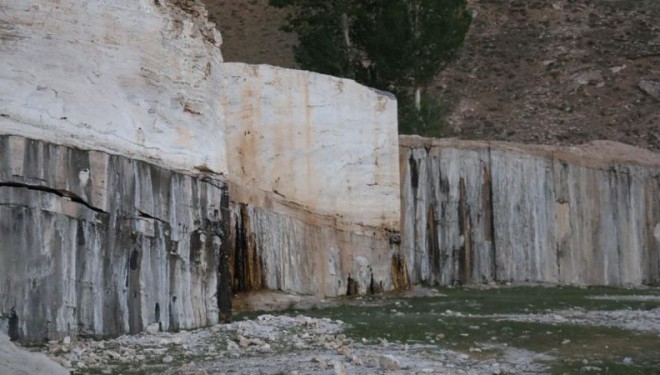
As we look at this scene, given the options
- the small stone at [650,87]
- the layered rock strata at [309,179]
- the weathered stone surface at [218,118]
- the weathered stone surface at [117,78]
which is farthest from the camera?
the small stone at [650,87]

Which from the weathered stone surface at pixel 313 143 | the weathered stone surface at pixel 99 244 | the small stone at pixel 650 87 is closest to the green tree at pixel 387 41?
the weathered stone surface at pixel 313 143

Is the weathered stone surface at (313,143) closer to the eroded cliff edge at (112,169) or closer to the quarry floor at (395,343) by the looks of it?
the eroded cliff edge at (112,169)

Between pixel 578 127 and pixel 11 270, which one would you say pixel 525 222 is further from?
pixel 578 127

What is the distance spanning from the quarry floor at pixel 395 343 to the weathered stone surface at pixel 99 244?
16.8 inches

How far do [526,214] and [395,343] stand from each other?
1121cm

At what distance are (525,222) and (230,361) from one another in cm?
1299

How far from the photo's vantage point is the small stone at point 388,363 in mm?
11641

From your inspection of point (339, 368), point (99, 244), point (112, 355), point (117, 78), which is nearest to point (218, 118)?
point (117, 78)

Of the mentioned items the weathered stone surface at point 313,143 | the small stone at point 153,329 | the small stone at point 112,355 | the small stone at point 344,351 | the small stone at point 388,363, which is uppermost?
the weathered stone surface at point 313,143

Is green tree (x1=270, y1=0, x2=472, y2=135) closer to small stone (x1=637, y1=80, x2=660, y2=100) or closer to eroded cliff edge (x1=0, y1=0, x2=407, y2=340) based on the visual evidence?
small stone (x1=637, y1=80, x2=660, y2=100)

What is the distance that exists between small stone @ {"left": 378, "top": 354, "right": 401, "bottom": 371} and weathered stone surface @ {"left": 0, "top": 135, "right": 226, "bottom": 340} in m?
3.68

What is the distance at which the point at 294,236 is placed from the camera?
19.4 metres

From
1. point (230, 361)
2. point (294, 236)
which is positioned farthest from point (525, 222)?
point (230, 361)

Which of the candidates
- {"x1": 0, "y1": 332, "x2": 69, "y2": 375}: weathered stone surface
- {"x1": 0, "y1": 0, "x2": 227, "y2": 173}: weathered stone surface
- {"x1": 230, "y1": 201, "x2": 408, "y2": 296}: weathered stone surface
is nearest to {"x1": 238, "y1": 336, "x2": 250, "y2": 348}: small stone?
{"x1": 0, "y1": 0, "x2": 227, "y2": 173}: weathered stone surface
